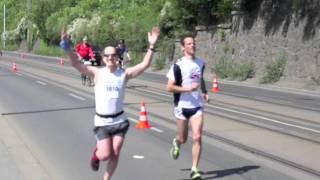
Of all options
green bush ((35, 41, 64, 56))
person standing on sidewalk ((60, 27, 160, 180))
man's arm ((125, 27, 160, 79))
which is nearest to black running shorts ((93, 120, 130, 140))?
person standing on sidewalk ((60, 27, 160, 180))

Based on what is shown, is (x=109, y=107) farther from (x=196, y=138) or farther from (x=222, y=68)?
(x=222, y=68)

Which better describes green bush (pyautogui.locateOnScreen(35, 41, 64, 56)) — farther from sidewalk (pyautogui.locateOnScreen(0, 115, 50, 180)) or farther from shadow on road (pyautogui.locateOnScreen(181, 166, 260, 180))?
shadow on road (pyautogui.locateOnScreen(181, 166, 260, 180))

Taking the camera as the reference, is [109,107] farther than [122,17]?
No

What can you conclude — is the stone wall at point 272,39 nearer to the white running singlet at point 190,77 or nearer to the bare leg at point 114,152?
the white running singlet at point 190,77

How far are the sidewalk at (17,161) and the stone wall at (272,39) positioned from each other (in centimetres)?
1831

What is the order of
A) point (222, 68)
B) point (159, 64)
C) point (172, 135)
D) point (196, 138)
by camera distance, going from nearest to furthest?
point (196, 138), point (172, 135), point (222, 68), point (159, 64)

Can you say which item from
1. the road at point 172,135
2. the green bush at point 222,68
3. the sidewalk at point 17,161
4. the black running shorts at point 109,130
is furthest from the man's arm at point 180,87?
the green bush at point 222,68

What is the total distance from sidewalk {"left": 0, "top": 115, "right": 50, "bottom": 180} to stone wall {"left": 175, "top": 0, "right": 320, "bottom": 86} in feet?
60.1

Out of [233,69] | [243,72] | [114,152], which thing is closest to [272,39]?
[243,72]

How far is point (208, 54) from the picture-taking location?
4034 centimetres

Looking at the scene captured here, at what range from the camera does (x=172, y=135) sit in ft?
41.0

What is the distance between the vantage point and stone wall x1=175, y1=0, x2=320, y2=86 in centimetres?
2948

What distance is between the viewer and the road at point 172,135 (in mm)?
9070

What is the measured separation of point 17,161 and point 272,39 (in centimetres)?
2483
